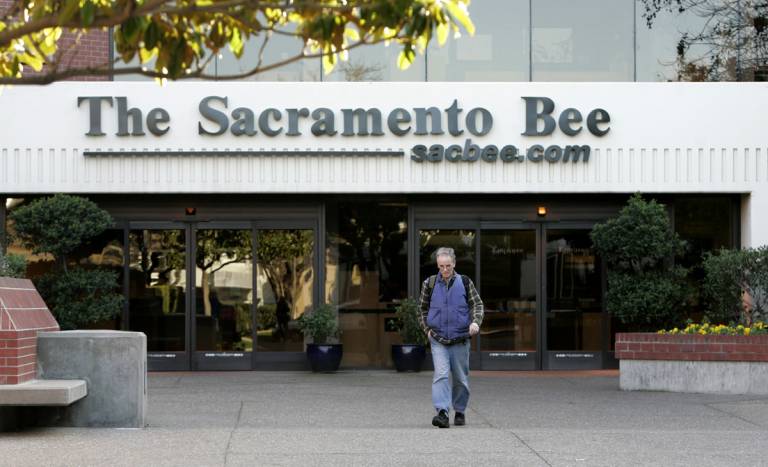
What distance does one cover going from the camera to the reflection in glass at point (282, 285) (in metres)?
19.8

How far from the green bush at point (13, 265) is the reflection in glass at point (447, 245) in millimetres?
6303

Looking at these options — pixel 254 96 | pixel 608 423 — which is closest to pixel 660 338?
pixel 608 423

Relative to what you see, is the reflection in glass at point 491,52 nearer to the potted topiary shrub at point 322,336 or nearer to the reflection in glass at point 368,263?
the reflection in glass at point 368,263

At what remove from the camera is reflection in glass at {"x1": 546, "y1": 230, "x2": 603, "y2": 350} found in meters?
20.0

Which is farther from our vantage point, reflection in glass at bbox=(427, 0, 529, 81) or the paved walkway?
reflection in glass at bbox=(427, 0, 529, 81)

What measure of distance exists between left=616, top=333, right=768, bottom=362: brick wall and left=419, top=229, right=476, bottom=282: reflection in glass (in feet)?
14.8

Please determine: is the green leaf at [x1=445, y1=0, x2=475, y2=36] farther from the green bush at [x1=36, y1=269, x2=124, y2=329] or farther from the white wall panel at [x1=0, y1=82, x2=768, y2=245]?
the green bush at [x1=36, y1=269, x2=124, y2=329]

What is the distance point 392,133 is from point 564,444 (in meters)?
10.1

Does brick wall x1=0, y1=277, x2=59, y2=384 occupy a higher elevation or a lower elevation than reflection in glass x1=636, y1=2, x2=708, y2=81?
lower

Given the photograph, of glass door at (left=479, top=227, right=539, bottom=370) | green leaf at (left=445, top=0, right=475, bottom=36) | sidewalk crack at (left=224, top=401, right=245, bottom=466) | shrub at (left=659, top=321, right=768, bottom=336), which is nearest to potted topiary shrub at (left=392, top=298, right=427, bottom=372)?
glass door at (left=479, top=227, right=539, bottom=370)

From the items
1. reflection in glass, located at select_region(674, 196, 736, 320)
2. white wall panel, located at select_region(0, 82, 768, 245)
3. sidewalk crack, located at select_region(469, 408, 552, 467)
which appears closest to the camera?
sidewalk crack, located at select_region(469, 408, 552, 467)

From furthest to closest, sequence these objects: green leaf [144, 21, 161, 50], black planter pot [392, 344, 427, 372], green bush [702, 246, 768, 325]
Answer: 1. black planter pot [392, 344, 427, 372]
2. green bush [702, 246, 768, 325]
3. green leaf [144, 21, 161, 50]

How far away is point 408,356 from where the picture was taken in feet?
62.9

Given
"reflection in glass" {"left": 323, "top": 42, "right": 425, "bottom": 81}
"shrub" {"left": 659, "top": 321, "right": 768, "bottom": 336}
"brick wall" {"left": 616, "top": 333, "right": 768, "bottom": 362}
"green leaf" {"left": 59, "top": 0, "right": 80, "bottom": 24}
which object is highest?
"reflection in glass" {"left": 323, "top": 42, "right": 425, "bottom": 81}
